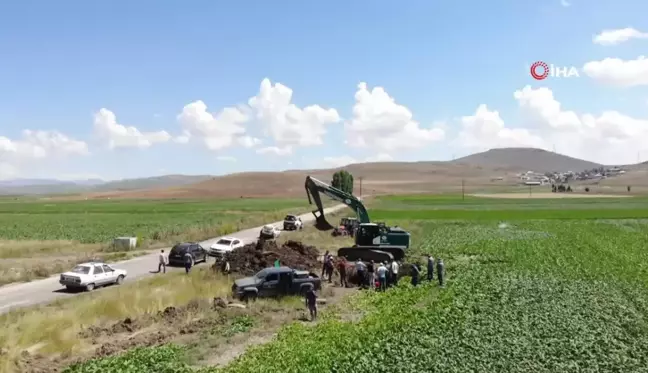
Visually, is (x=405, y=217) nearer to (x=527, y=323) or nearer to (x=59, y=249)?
(x=59, y=249)

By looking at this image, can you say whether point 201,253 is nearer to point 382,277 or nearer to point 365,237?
point 365,237

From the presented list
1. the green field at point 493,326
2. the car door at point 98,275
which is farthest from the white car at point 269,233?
the car door at point 98,275

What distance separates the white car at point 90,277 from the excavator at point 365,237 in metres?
13.1

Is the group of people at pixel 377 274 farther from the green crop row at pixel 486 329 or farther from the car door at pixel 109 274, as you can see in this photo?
the car door at pixel 109 274

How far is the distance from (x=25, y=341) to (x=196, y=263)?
2135cm

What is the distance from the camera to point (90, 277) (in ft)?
99.3

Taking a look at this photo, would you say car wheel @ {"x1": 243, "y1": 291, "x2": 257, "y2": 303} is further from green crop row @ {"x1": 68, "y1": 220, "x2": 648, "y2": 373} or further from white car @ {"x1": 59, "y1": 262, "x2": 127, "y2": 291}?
white car @ {"x1": 59, "y1": 262, "x2": 127, "y2": 291}

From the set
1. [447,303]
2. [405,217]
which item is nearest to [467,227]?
[405,217]

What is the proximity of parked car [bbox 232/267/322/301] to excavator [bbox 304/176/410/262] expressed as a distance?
10167 millimetres

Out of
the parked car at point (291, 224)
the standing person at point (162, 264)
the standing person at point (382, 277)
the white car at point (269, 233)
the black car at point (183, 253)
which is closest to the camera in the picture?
the standing person at point (382, 277)

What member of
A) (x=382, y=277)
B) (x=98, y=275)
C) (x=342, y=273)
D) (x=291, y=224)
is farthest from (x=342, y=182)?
(x=382, y=277)

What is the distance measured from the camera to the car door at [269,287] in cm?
2650

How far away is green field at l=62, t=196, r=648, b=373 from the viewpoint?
55.1ft

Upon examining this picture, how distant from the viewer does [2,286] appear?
31.2 meters
